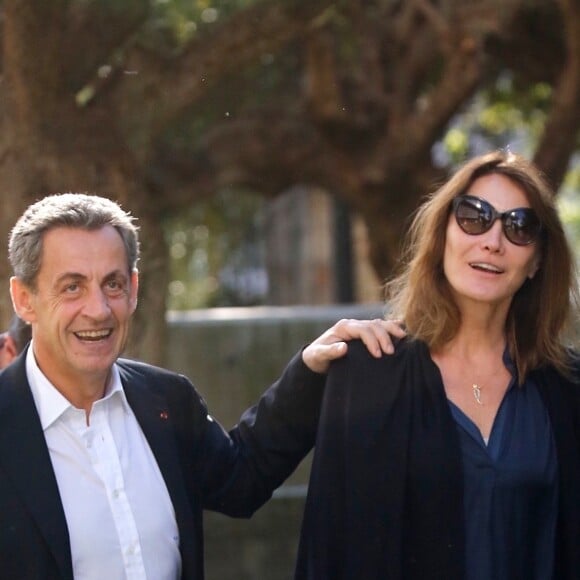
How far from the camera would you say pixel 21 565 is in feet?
9.65

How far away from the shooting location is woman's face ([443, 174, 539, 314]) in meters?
3.46

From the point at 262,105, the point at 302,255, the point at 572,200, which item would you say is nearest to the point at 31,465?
the point at 262,105

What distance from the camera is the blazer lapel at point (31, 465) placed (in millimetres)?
2945

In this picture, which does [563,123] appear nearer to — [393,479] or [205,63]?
[205,63]

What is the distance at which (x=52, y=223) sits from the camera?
315cm

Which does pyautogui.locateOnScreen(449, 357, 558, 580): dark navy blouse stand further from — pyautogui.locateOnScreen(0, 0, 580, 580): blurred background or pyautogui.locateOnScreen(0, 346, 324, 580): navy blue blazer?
pyautogui.locateOnScreen(0, 0, 580, 580): blurred background

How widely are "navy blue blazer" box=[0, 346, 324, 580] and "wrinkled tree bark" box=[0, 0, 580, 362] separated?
74.3 inches

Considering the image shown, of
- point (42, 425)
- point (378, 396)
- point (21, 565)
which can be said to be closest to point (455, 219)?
point (378, 396)

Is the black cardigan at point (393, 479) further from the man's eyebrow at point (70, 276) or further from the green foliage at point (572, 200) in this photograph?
the green foliage at point (572, 200)

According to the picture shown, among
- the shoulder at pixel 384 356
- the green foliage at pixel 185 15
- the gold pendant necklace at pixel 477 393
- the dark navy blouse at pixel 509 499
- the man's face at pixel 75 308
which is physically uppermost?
the green foliage at pixel 185 15

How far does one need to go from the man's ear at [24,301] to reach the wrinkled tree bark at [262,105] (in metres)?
2.03

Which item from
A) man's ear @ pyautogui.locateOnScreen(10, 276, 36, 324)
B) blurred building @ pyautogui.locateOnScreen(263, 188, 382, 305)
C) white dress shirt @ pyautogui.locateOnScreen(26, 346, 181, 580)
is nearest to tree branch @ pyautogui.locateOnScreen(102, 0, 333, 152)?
man's ear @ pyautogui.locateOnScreen(10, 276, 36, 324)

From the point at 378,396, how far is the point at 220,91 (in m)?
4.87

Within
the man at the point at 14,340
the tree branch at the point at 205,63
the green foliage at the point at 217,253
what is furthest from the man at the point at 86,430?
the green foliage at the point at 217,253
